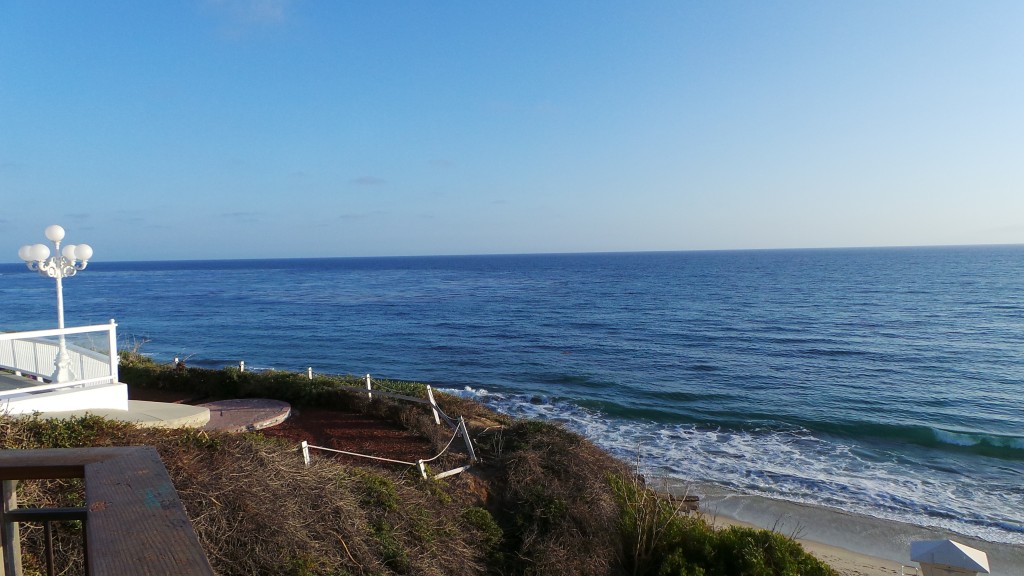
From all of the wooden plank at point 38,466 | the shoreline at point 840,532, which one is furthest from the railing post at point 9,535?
the shoreline at point 840,532

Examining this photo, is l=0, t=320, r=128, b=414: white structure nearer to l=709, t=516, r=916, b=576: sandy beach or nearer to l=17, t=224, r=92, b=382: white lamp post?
l=17, t=224, r=92, b=382: white lamp post

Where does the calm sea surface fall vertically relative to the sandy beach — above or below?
above

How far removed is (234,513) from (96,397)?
6990 mm

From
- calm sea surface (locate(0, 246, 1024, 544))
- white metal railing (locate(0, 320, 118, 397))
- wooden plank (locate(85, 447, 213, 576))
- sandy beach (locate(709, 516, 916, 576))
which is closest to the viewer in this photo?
wooden plank (locate(85, 447, 213, 576))

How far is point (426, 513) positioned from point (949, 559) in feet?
24.1

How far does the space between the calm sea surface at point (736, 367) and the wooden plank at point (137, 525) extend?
1619 centimetres

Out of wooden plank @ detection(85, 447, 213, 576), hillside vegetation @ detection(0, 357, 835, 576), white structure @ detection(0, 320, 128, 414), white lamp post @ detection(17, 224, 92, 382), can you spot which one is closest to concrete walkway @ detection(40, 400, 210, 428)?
white structure @ detection(0, 320, 128, 414)

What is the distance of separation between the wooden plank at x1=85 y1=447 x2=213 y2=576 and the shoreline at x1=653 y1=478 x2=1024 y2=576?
1111 centimetres

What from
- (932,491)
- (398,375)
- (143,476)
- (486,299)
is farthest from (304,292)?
(143,476)

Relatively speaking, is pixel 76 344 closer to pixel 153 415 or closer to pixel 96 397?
pixel 96 397

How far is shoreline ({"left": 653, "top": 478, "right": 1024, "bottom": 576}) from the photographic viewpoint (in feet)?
38.9

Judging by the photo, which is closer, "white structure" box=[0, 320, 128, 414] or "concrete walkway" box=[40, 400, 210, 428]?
"concrete walkway" box=[40, 400, 210, 428]

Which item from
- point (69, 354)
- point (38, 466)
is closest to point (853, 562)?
point (38, 466)

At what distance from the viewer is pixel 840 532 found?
13289 millimetres
